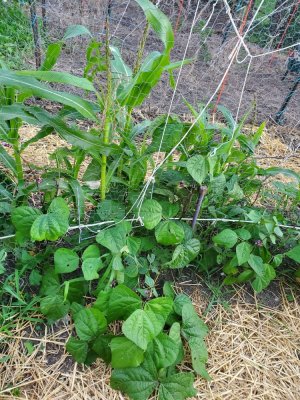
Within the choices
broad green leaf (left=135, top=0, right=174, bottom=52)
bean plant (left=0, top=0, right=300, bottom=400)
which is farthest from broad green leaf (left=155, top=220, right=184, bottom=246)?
broad green leaf (left=135, top=0, right=174, bottom=52)

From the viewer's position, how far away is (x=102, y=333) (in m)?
0.95

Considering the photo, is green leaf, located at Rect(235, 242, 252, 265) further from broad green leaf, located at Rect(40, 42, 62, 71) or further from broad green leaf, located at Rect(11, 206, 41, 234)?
broad green leaf, located at Rect(40, 42, 62, 71)

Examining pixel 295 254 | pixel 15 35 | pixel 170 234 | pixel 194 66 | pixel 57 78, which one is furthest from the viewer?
pixel 194 66

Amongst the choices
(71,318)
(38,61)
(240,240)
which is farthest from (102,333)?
(38,61)

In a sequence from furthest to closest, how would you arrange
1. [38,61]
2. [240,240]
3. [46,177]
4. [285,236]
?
[38,61], [285,236], [240,240], [46,177]

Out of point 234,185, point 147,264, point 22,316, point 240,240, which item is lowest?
point 22,316

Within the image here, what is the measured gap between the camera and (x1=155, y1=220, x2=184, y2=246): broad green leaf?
3.41 feet

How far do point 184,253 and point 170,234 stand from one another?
3.7 inches

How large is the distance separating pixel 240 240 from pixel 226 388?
19.0 inches

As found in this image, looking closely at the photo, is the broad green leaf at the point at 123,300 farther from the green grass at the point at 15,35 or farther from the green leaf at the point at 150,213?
the green grass at the point at 15,35

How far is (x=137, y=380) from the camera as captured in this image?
0.90 metres

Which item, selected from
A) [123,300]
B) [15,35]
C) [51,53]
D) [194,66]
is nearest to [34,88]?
[51,53]

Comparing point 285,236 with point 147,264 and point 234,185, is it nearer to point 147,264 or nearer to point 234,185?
point 234,185

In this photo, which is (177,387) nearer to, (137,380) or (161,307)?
(137,380)
